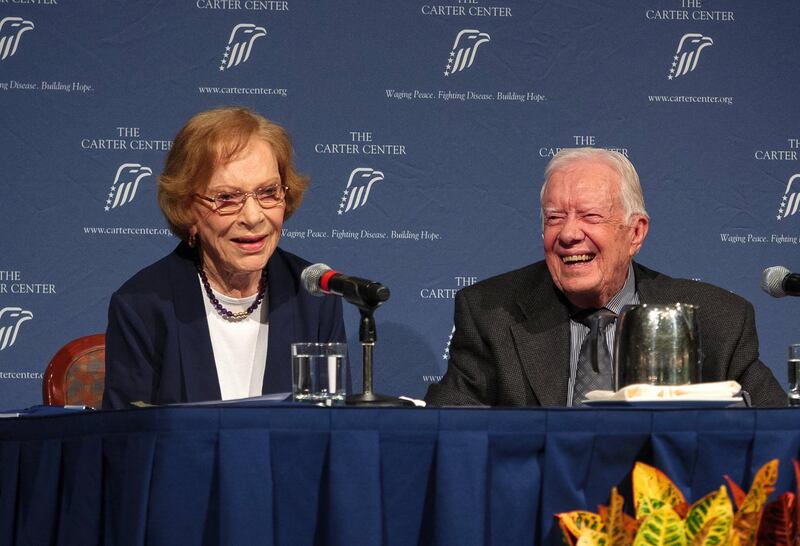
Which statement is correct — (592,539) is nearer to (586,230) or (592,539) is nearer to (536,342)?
(536,342)

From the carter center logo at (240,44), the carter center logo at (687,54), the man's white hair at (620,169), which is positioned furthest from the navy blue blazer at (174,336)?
the carter center logo at (687,54)

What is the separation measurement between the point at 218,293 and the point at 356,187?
4.70ft

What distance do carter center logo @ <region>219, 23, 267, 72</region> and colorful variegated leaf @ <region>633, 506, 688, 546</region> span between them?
3230mm

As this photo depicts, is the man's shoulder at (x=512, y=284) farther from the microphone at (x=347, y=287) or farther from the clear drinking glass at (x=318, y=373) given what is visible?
the clear drinking glass at (x=318, y=373)

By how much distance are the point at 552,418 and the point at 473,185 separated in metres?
2.65

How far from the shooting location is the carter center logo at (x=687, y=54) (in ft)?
15.0

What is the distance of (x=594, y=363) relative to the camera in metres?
2.59

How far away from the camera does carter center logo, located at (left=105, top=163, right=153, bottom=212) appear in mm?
4324

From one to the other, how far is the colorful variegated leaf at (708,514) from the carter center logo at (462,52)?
122 inches

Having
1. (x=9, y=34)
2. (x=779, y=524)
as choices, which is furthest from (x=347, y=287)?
(x=9, y=34)

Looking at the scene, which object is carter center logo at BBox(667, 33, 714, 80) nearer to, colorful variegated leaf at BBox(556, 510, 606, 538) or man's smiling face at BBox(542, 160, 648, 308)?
man's smiling face at BBox(542, 160, 648, 308)

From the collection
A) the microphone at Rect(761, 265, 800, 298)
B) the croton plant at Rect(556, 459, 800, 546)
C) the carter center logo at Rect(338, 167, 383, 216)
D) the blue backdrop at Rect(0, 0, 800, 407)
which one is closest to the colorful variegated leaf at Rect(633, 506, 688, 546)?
the croton plant at Rect(556, 459, 800, 546)

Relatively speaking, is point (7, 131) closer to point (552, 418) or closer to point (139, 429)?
point (139, 429)

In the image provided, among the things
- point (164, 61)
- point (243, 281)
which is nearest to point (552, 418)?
point (243, 281)
